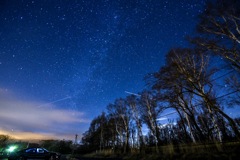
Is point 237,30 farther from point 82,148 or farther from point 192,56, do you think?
point 82,148

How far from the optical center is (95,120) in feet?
215

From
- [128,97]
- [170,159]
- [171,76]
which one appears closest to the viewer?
[170,159]

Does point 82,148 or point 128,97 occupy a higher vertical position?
point 128,97

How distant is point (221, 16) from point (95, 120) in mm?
61631

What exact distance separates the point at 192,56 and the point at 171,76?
154 inches

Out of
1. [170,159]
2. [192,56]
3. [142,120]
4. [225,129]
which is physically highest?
[192,56]

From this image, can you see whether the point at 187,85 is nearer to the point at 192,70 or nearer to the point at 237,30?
the point at 192,70

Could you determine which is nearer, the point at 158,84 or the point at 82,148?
the point at 158,84

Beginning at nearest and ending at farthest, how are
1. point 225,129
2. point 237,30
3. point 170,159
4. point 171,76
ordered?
point 237,30 < point 170,159 < point 171,76 < point 225,129

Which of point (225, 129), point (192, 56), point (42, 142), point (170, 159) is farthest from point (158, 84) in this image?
point (42, 142)

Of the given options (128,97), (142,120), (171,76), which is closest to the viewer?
(171,76)

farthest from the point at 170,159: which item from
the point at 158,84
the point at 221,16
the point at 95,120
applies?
the point at 95,120

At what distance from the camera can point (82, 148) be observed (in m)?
66.4

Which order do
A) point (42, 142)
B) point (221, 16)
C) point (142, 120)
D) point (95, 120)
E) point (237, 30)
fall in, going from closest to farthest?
1. point (237, 30)
2. point (221, 16)
3. point (142, 120)
4. point (95, 120)
5. point (42, 142)
